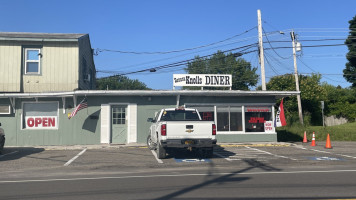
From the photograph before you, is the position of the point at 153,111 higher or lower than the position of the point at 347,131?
higher

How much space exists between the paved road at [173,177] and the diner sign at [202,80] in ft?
20.7

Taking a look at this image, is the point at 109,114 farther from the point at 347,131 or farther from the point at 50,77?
the point at 347,131

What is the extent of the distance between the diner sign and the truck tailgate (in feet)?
24.9

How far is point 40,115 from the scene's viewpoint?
58.4ft

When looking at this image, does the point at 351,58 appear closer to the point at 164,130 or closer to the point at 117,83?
the point at 164,130

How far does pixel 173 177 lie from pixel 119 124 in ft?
32.7

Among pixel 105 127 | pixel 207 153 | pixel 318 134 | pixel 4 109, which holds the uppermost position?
pixel 4 109

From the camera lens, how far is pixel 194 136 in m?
11.8

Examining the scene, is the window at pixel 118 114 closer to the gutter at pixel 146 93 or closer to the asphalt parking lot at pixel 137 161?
the gutter at pixel 146 93

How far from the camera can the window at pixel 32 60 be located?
19000mm

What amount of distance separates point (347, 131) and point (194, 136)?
17.4 metres

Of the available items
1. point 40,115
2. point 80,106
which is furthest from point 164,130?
point 40,115

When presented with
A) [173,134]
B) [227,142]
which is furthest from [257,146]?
[173,134]

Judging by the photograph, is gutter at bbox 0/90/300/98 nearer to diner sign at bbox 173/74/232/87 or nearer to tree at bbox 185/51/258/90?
diner sign at bbox 173/74/232/87
